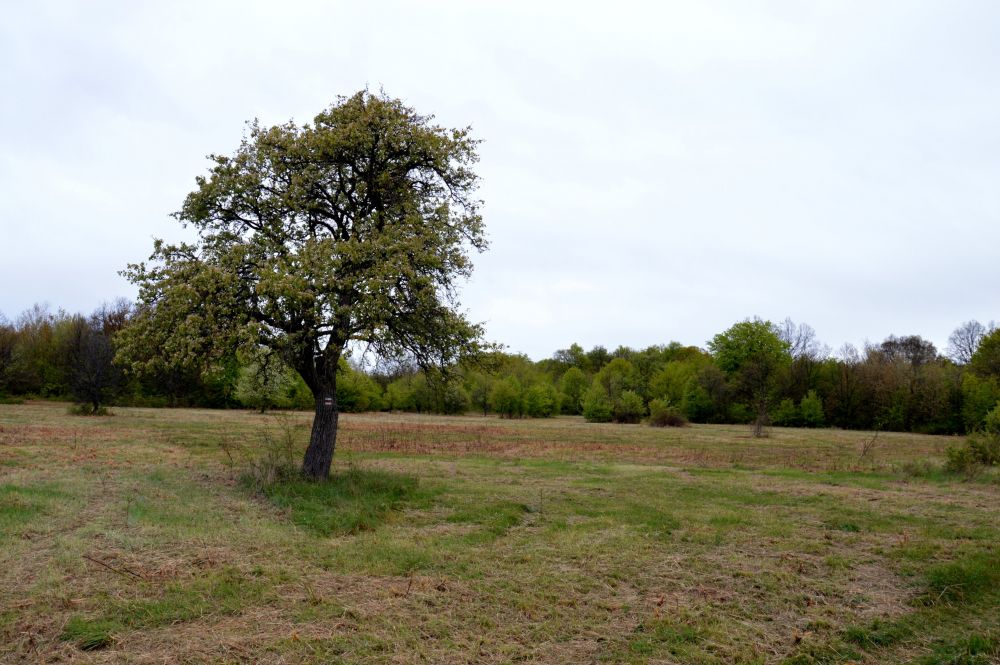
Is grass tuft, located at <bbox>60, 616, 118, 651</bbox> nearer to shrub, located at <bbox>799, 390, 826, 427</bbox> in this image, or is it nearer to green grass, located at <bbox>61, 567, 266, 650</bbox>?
green grass, located at <bbox>61, 567, 266, 650</bbox>

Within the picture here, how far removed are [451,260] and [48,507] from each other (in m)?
9.97

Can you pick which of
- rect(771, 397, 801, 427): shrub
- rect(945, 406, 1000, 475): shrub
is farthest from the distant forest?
rect(945, 406, 1000, 475): shrub

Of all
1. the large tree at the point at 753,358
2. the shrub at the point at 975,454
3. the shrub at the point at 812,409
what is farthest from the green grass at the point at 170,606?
the shrub at the point at 812,409

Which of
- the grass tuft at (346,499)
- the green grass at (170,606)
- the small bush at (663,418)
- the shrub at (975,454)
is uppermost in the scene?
the shrub at (975,454)

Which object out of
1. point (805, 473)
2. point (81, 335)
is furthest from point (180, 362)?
point (81, 335)

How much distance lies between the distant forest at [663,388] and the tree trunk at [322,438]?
103 ft

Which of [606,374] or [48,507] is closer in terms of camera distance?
[48,507]

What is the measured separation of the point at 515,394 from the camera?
3196 inches

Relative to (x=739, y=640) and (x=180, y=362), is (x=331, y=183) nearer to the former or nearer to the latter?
(x=180, y=362)

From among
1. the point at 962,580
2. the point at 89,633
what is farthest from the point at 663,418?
the point at 89,633

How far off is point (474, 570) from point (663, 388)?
7714 centimetres

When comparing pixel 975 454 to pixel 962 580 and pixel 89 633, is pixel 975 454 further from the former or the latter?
pixel 89 633

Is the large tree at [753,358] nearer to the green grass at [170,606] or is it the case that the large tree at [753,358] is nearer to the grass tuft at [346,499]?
the grass tuft at [346,499]

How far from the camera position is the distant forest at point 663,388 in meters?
53.2
